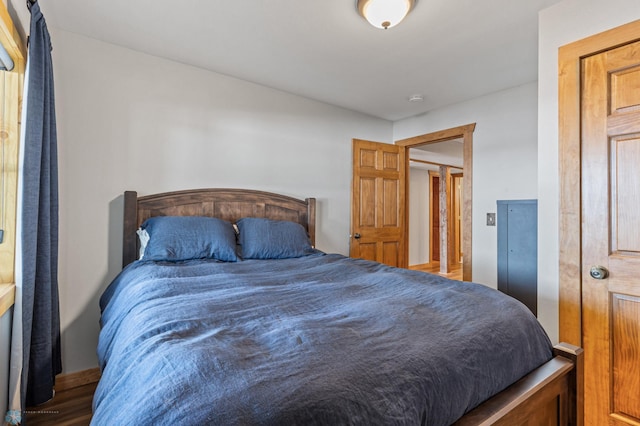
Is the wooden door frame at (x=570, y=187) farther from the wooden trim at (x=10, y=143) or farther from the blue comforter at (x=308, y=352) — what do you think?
the wooden trim at (x=10, y=143)

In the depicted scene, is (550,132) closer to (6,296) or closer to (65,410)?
(6,296)

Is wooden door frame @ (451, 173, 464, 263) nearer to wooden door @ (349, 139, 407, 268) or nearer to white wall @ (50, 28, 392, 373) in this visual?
wooden door @ (349, 139, 407, 268)

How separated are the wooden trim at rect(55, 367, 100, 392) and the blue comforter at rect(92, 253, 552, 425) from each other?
126cm

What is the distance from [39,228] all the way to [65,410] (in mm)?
1164

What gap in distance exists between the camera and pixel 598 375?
168cm

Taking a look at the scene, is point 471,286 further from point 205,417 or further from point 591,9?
point 591,9

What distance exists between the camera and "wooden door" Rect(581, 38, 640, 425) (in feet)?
5.20

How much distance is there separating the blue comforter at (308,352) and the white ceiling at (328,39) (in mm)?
1660

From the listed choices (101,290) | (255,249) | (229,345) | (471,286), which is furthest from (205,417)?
(101,290)

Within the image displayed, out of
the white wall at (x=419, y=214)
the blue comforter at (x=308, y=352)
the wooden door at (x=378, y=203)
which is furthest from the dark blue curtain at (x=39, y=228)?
the white wall at (x=419, y=214)

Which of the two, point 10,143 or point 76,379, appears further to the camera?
point 76,379

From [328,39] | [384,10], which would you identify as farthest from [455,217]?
[384,10]

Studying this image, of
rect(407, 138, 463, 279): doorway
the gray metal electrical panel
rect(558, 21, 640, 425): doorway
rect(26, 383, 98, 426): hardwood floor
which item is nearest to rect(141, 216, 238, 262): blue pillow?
rect(26, 383, 98, 426): hardwood floor

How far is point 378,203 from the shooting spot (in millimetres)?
3838
